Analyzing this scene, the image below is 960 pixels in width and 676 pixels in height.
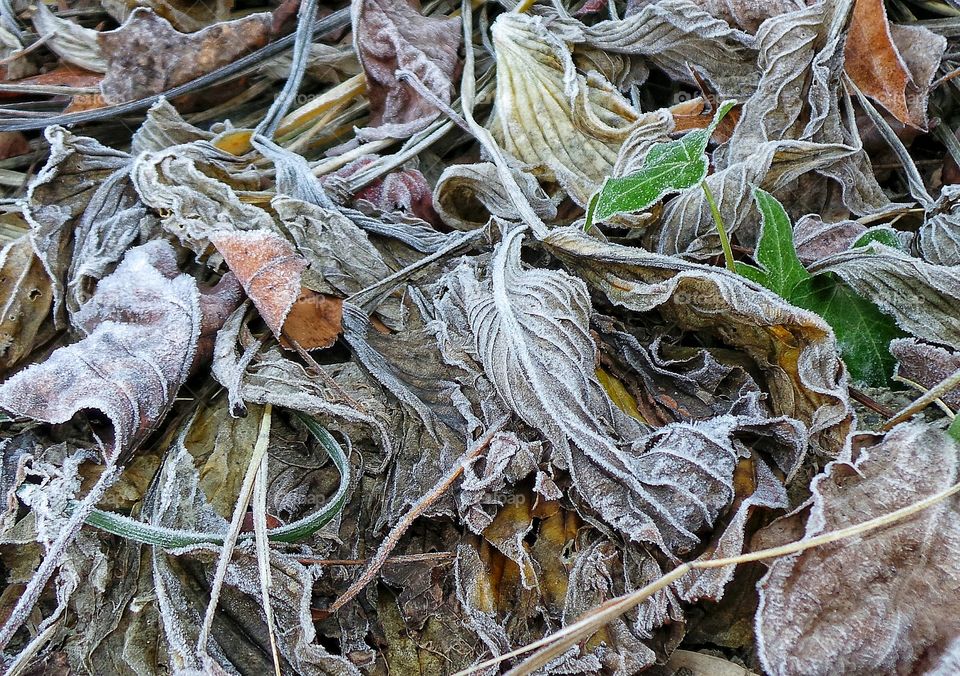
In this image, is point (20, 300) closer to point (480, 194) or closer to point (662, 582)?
point (480, 194)

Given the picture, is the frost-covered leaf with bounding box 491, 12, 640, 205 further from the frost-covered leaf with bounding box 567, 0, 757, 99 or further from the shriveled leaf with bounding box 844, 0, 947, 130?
the shriveled leaf with bounding box 844, 0, 947, 130

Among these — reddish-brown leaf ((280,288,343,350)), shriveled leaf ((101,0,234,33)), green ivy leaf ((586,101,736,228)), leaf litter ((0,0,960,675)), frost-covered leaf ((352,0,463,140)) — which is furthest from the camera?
shriveled leaf ((101,0,234,33))

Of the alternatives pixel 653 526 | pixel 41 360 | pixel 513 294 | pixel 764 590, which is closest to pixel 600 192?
pixel 513 294

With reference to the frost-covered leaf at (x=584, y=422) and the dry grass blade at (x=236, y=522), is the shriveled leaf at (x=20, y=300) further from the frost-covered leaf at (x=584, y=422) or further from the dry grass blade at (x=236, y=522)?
the frost-covered leaf at (x=584, y=422)

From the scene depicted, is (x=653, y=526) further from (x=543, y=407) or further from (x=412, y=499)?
(x=412, y=499)

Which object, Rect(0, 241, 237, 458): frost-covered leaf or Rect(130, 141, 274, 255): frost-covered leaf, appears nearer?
Rect(0, 241, 237, 458): frost-covered leaf

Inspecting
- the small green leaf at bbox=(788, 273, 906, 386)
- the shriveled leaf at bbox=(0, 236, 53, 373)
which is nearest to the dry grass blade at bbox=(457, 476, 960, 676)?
the small green leaf at bbox=(788, 273, 906, 386)

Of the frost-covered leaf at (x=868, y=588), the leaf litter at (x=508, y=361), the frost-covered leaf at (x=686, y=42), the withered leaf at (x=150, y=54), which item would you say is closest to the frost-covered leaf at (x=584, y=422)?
the leaf litter at (x=508, y=361)

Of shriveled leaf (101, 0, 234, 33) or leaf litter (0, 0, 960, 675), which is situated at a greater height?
shriveled leaf (101, 0, 234, 33)
